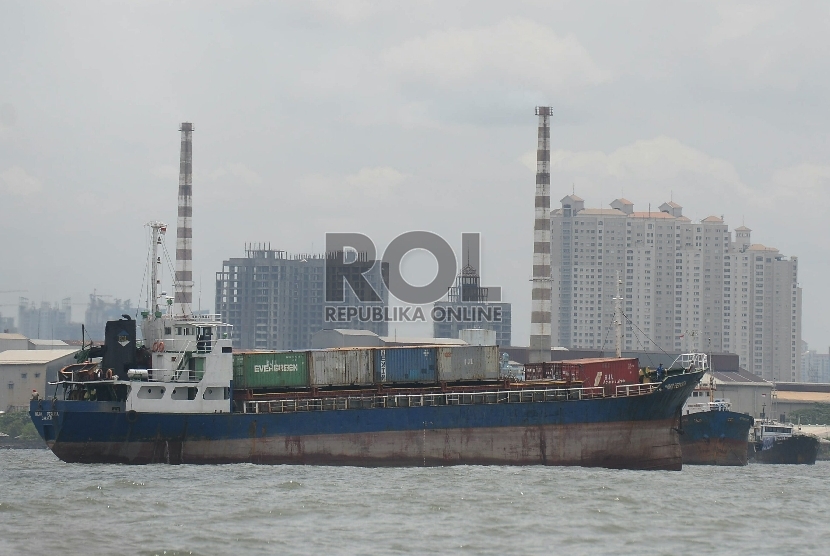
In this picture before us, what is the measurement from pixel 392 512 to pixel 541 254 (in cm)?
6321

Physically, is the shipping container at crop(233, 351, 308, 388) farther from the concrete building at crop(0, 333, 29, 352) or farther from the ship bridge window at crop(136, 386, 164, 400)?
the concrete building at crop(0, 333, 29, 352)

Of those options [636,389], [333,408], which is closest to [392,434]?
[333,408]

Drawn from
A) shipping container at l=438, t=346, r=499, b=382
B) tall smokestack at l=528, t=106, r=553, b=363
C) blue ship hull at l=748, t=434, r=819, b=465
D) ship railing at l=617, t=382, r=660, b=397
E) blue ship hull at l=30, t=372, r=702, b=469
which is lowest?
blue ship hull at l=748, t=434, r=819, b=465

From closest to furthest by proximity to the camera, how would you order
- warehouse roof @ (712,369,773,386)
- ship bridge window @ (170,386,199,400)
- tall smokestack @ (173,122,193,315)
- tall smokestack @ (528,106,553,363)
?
ship bridge window @ (170,386,199,400), tall smokestack @ (528,106,553,363), tall smokestack @ (173,122,193,315), warehouse roof @ (712,369,773,386)

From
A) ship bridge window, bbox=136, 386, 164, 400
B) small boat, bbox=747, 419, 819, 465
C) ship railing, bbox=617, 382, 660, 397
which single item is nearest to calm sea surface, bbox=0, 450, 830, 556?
ship bridge window, bbox=136, 386, 164, 400

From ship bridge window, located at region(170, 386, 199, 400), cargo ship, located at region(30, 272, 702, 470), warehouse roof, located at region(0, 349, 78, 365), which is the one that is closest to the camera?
cargo ship, located at region(30, 272, 702, 470)

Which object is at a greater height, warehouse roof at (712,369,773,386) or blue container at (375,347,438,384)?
blue container at (375,347,438,384)

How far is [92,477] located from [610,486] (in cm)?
2026

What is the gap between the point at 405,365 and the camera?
5922 cm

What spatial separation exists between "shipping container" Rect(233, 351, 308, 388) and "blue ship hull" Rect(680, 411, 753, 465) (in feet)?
88.9

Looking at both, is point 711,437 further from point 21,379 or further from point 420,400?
point 21,379

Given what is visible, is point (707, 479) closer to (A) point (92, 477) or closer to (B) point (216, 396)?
(B) point (216, 396)

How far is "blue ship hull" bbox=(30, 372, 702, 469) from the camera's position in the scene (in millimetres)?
56312

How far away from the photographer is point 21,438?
113250 millimetres
